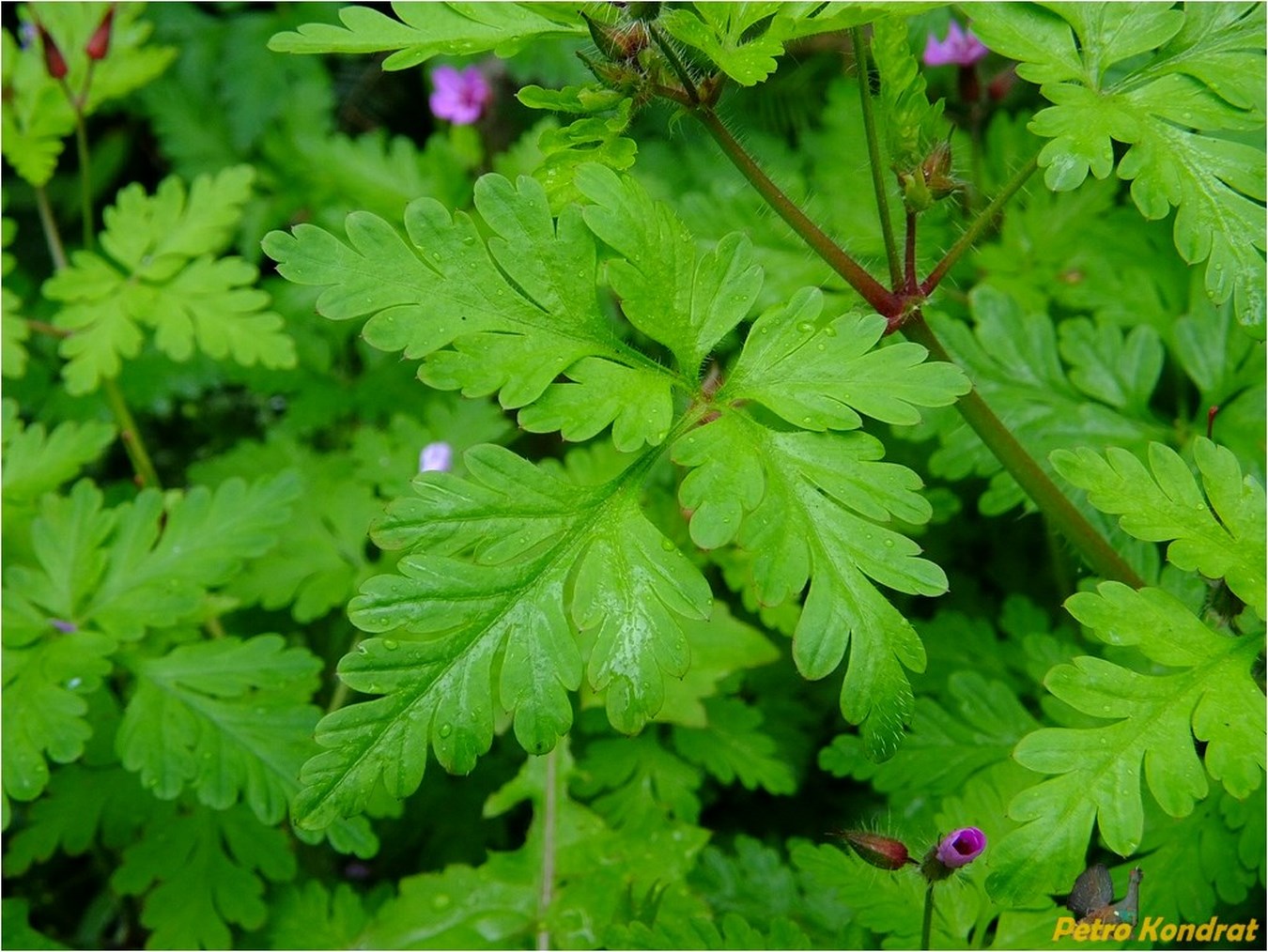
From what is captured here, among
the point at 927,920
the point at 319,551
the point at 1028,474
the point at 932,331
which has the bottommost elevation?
the point at 319,551

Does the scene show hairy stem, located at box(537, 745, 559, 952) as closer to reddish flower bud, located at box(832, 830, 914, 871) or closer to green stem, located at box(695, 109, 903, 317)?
reddish flower bud, located at box(832, 830, 914, 871)

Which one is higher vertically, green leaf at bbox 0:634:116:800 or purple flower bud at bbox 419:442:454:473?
purple flower bud at bbox 419:442:454:473

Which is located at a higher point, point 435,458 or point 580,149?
point 580,149

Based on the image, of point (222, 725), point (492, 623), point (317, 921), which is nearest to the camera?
point (492, 623)

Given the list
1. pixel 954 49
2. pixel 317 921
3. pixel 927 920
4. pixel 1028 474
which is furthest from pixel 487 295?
pixel 954 49

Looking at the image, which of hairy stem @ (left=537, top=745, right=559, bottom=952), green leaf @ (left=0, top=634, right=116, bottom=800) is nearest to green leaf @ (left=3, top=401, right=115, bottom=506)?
green leaf @ (left=0, top=634, right=116, bottom=800)

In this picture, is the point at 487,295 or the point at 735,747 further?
the point at 735,747

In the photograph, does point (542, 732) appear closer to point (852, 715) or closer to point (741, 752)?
point (852, 715)

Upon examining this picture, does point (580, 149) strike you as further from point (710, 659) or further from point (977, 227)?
point (710, 659)
